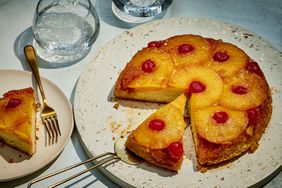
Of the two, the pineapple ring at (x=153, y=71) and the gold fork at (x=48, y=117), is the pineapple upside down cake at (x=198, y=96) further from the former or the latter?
the gold fork at (x=48, y=117)

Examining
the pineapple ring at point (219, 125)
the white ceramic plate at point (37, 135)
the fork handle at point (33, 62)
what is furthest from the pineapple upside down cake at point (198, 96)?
the fork handle at point (33, 62)

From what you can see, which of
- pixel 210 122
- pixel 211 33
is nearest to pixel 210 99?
pixel 210 122

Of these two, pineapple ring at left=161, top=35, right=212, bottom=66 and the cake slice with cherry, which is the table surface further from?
the cake slice with cherry

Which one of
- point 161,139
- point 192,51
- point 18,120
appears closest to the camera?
point 161,139

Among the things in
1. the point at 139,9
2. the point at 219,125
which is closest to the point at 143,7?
the point at 139,9

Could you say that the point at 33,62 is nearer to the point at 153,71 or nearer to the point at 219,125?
the point at 153,71

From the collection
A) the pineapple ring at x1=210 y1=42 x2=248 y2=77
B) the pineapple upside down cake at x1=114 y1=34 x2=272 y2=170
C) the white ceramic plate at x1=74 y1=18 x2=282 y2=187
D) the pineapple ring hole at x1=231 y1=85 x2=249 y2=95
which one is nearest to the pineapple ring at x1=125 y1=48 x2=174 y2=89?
the pineapple upside down cake at x1=114 y1=34 x2=272 y2=170
